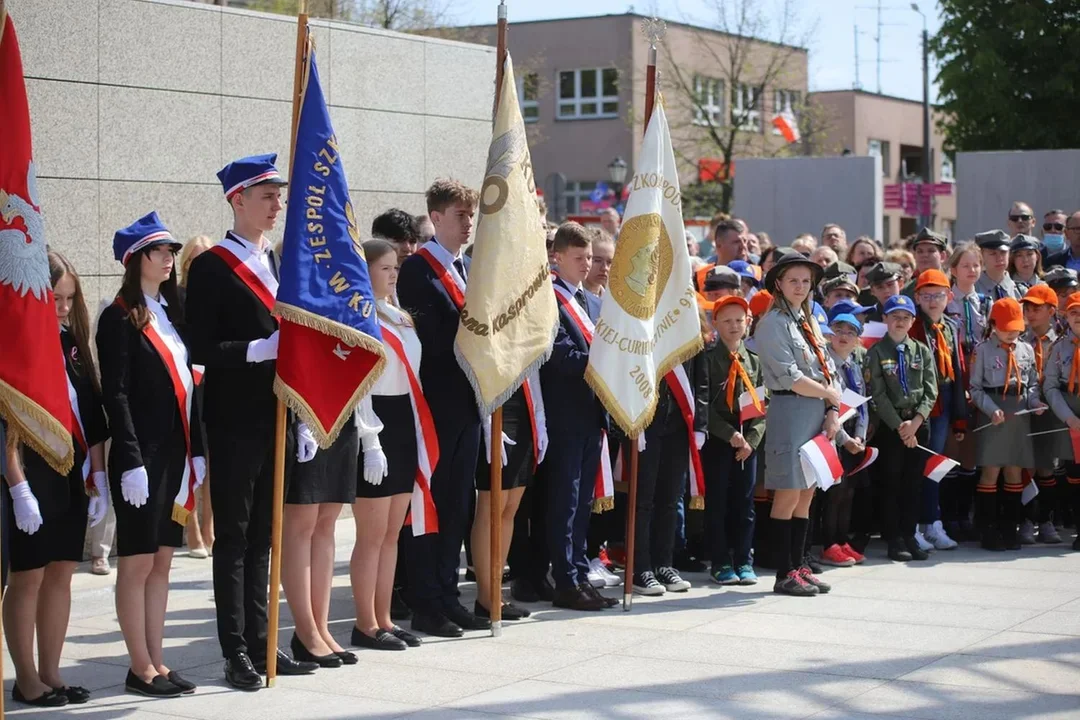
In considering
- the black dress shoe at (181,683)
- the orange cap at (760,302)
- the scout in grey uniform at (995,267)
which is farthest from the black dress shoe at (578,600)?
the scout in grey uniform at (995,267)

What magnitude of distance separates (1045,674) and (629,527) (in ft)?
8.13

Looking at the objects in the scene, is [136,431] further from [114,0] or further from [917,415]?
[917,415]

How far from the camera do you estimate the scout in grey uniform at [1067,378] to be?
10.8m

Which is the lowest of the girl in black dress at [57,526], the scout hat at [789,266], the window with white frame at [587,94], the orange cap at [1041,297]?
the girl in black dress at [57,526]

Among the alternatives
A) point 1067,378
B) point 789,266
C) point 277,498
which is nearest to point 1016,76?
point 1067,378

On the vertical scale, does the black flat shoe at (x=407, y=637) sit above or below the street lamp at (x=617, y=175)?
below

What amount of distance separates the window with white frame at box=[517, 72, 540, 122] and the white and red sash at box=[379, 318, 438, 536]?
42421 mm

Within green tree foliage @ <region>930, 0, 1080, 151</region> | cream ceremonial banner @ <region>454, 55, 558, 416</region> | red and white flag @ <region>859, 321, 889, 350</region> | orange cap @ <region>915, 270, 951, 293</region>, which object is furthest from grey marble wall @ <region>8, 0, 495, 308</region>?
green tree foliage @ <region>930, 0, 1080, 151</region>

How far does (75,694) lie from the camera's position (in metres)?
6.53

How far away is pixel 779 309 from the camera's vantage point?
907cm

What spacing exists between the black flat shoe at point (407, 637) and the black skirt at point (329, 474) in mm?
860

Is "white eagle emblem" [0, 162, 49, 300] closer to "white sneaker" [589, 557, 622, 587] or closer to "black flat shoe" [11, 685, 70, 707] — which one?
"black flat shoe" [11, 685, 70, 707]

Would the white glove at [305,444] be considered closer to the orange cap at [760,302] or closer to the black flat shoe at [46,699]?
the black flat shoe at [46,699]

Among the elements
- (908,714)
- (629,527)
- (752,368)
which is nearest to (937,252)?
(752,368)
